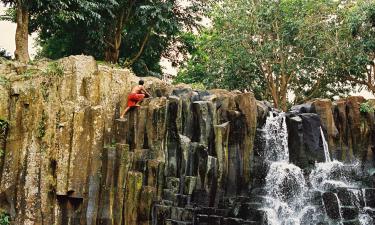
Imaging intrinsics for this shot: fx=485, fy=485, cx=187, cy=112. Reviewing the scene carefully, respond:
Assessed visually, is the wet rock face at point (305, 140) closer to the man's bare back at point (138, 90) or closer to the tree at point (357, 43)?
the man's bare back at point (138, 90)

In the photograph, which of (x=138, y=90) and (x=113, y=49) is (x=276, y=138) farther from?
(x=113, y=49)

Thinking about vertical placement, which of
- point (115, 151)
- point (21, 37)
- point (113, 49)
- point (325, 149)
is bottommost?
point (115, 151)

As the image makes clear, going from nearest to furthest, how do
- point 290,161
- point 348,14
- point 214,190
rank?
point 214,190 < point 290,161 < point 348,14

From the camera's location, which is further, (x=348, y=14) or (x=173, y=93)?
(x=348, y=14)

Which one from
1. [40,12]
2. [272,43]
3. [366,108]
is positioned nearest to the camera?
[366,108]

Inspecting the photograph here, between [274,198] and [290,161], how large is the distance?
1999mm

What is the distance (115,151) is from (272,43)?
18716mm

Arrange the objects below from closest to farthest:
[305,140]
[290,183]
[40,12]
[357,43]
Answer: [290,183]
[305,140]
[40,12]
[357,43]

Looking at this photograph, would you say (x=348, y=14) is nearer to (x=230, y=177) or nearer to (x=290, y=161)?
(x=290, y=161)

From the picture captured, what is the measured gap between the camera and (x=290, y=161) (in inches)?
750

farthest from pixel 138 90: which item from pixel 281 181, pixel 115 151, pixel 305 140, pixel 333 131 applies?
pixel 333 131

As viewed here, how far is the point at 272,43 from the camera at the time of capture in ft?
102

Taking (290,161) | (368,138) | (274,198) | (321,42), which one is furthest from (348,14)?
(274,198)

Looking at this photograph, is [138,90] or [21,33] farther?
[21,33]
